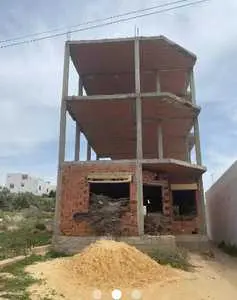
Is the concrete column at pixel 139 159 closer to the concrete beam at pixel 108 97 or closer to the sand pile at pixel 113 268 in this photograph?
the concrete beam at pixel 108 97

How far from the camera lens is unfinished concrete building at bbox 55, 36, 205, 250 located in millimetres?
18438

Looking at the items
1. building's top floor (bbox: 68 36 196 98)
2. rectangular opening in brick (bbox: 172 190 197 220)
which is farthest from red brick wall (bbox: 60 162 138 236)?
building's top floor (bbox: 68 36 196 98)

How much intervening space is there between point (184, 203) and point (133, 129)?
533 centimetres

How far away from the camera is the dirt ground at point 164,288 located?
9.98 metres

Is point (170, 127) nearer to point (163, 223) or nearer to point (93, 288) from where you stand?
point (163, 223)

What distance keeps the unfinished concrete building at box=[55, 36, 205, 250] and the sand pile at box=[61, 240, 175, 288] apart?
16.3ft

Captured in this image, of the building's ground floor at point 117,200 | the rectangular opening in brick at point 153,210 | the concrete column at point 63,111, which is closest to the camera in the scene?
the building's ground floor at point 117,200

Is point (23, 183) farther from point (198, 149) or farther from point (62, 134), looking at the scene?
point (198, 149)

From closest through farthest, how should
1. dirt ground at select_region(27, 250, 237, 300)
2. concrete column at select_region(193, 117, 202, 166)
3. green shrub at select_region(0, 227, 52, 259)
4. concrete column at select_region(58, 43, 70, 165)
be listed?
dirt ground at select_region(27, 250, 237, 300), green shrub at select_region(0, 227, 52, 259), concrete column at select_region(58, 43, 70, 165), concrete column at select_region(193, 117, 202, 166)

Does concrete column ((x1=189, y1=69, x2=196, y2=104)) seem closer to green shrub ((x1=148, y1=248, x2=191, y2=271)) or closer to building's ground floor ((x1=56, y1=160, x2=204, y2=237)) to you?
building's ground floor ((x1=56, y1=160, x2=204, y2=237))

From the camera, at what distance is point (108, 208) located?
18078mm

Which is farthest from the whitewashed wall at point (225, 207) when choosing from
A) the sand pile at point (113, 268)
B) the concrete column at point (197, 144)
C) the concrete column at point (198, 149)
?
the sand pile at point (113, 268)

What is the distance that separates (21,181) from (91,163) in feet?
281

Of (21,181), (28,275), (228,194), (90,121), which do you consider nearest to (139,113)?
(90,121)
